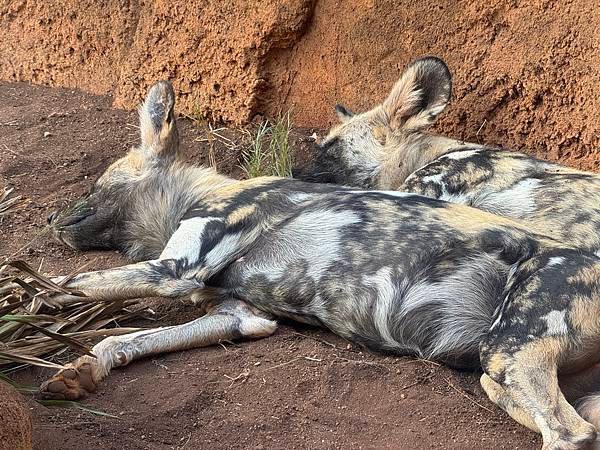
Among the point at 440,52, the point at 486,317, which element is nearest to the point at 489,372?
the point at 486,317

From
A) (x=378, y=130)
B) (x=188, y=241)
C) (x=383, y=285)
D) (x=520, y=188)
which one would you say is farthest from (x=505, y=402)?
(x=378, y=130)

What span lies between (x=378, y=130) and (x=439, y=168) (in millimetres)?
565

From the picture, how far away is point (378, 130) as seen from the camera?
4.83m

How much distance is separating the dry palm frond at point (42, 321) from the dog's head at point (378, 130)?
1.55m

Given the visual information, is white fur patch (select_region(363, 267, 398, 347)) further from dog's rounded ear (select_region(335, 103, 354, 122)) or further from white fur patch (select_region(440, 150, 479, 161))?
dog's rounded ear (select_region(335, 103, 354, 122))

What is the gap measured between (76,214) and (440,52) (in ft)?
6.36

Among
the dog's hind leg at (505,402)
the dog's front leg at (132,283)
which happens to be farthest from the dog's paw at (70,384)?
the dog's hind leg at (505,402)

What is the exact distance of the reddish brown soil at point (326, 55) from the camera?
4.61 meters

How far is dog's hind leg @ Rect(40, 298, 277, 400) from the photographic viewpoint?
300 cm

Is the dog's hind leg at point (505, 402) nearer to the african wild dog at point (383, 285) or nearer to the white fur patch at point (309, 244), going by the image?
the african wild dog at point (383, 285)

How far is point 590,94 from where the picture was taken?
14.8ft

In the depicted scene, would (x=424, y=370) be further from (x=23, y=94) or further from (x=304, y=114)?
(x=23, y=94)

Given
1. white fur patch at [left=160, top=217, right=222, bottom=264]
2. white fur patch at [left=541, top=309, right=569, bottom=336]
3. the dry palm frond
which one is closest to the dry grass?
the dry palm frond

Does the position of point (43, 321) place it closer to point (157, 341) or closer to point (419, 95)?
point (157, 341)
